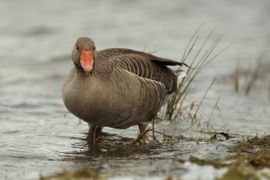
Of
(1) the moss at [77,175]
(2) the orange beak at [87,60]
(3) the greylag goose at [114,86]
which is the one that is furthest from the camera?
(3) the greylag goose at [114,86]

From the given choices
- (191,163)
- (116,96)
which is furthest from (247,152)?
(116,96)

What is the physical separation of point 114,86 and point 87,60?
63cm

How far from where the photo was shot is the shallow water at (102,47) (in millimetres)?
7613

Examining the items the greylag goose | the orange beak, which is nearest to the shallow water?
the greylag goose

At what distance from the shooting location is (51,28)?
64.5 feet

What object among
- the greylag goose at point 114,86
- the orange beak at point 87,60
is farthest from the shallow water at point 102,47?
the orange beak at point 87,60

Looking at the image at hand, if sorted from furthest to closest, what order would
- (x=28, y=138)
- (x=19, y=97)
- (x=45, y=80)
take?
(x=45, y=80), (x=19, y=97), (x=28, y=138)

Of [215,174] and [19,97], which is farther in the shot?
[19,97]

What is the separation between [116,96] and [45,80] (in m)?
6.34

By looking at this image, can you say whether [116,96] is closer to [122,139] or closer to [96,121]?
[96,121]

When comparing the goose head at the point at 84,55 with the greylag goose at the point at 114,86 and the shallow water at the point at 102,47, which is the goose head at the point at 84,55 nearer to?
the greylag goose at the point at 114,86

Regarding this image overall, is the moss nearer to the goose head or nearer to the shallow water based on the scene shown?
the shallow water

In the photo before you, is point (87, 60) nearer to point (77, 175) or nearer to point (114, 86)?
point (114, 86)

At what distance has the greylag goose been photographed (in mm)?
7535
